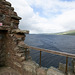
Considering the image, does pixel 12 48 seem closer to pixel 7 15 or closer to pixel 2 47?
pixel 2 47

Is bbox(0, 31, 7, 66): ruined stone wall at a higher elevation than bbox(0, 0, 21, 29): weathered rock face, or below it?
below

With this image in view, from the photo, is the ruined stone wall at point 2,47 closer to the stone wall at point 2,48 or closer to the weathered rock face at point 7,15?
the stone wall at point 2,48

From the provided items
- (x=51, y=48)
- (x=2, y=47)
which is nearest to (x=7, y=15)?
(x=2, y=47)

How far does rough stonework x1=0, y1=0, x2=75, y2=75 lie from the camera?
173 inches

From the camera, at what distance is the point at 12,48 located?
16.3 feet

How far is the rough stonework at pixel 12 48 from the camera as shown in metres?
4.38

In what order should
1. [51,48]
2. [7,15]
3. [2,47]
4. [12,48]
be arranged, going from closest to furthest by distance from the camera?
[12,48] → [7,15] → [2,47] → [51,48]

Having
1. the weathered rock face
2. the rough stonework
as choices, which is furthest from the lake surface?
the weathered rock face

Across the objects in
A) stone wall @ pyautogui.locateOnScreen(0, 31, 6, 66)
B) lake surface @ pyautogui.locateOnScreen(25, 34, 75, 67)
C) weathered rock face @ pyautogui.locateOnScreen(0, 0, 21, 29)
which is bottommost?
lake surface @ pyautogui.locateOnScreen(25, 34, 75, 67)

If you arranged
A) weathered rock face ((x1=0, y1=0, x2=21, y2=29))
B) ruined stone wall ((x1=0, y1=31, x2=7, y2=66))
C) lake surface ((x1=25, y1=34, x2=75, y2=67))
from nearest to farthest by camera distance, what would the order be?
weathered rock face ((x1=0, y1=0, x2=21, y2=29)) < ruined stone wall ((x1=0, y1=31, x2=7, y2=66)) < lake surface ((x1=25, y1=34, x2=75, y2=67))

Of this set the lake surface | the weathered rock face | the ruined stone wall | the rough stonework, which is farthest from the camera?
the lake surface

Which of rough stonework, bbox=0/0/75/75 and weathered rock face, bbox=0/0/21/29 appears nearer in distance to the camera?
rough stonework, bbox=0/0/75/75

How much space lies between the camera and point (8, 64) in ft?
17.6

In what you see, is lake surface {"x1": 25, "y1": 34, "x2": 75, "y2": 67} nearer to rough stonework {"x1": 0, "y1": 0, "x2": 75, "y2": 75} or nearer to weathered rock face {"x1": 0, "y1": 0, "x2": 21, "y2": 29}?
rough stonework {"x1": 0, "y1": 0, "x2": 75, "y2": 75}
